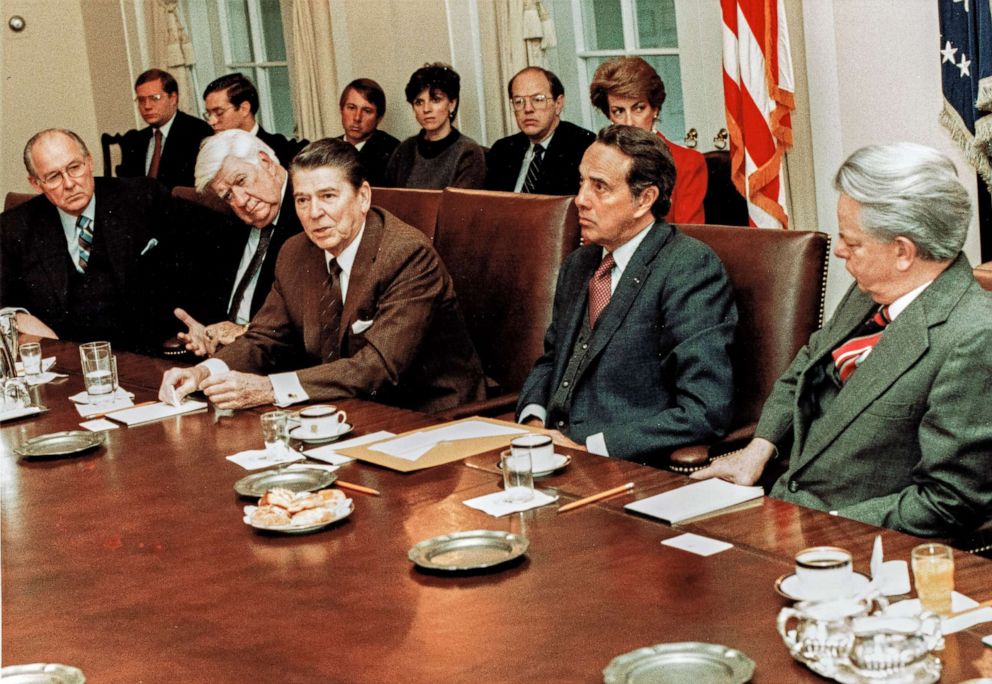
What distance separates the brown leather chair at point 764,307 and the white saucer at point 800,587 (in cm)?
108

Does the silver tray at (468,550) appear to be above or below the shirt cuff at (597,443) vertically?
above

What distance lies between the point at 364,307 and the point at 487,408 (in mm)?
407

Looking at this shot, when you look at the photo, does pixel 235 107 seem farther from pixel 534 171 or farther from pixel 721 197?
pixel 721 197

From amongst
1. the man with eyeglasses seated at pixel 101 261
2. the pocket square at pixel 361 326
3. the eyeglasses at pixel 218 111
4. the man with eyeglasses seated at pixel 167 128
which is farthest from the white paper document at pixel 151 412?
the man with eyeglasses seated at pixel 167 128

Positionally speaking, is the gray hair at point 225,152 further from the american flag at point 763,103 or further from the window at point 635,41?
the window at point 635,41

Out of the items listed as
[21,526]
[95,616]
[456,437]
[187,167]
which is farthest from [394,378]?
[187,167]

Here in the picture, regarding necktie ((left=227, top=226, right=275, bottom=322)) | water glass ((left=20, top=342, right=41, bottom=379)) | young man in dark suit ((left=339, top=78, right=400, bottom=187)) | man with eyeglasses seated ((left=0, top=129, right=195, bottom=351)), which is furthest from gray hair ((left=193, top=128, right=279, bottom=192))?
young man in dark suit ((left=339, top=78, right=400, bottom=187))

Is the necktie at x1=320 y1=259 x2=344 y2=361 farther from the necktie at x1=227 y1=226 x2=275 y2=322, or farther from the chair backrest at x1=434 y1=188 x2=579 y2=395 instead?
the necktie at x1=227 y1=226 x2=275 y2=322

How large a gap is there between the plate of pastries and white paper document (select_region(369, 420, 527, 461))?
12.3 inches

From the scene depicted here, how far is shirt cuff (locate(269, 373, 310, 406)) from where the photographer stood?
3.17m

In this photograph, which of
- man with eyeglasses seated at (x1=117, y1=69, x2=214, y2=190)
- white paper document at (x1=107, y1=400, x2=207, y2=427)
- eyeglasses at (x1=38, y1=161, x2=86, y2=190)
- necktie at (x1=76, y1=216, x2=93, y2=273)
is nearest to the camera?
white paper document at (x1=107, y1=400, x2=207, y2=427)

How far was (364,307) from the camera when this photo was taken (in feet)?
11.4

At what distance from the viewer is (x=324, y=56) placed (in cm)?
720

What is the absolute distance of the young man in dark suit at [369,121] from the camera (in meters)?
6.61
